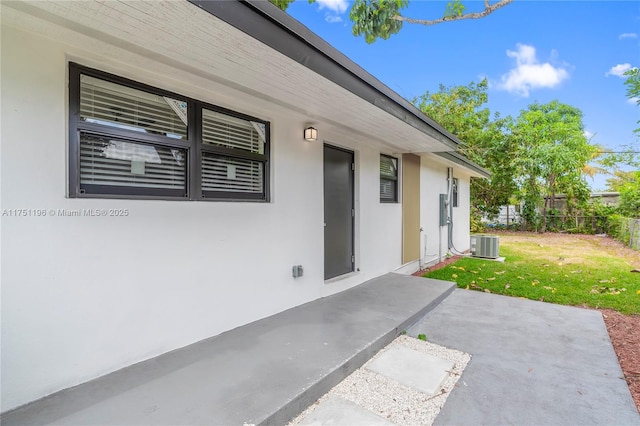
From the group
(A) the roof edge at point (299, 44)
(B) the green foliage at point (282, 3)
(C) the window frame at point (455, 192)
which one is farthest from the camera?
(C) the window frame at point (455, 192)

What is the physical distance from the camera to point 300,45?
2225 millimetres

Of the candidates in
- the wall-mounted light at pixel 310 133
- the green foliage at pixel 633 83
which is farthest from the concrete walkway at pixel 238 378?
the green foliage at pixel 633 83

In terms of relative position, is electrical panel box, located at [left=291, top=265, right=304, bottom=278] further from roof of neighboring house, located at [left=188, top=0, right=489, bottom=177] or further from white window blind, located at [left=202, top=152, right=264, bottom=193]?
roof of neighboring house, located at [left=188, top=0, right=489, bottom=177]

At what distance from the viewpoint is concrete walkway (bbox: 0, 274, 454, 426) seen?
1.84 m

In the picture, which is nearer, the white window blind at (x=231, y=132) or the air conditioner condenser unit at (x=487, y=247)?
the white window blind at (x=231, y=132)

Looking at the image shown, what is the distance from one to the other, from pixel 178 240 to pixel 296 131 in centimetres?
204

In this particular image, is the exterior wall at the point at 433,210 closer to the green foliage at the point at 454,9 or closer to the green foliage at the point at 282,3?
the green foliage at the point at 454,9

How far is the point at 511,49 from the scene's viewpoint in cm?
1236

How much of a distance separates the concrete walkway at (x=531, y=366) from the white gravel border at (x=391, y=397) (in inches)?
3.3

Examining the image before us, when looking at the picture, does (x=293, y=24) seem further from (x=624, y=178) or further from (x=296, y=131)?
(x=624, y=178)

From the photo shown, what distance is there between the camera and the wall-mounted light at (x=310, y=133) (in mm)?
3945

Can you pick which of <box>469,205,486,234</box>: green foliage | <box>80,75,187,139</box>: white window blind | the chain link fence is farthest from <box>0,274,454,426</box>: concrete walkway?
<box>469,205,486,234</box>: green foliage

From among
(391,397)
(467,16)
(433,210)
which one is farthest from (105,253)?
(433,210)

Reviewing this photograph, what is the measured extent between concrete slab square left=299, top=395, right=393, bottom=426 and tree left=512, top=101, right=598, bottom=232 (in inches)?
599
